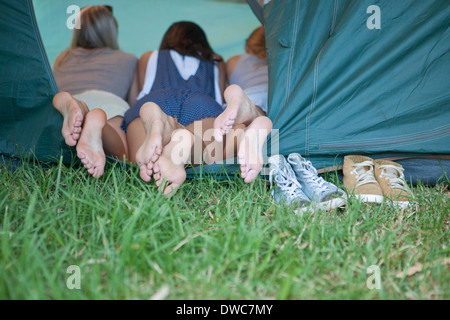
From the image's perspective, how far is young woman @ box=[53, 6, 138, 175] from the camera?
1.52 metres

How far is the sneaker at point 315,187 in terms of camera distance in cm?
119

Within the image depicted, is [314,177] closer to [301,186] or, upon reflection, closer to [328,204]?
[301,186]

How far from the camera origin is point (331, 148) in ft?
4.61

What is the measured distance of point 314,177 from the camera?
1322 mm

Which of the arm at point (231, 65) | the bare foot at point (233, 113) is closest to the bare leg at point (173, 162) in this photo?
the bare foot at point (233, 113)

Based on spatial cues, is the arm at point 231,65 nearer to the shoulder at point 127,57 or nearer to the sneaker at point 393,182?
the shoulder at point 127,57

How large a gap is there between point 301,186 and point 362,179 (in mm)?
223

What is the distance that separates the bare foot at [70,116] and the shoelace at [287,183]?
671 millimetres

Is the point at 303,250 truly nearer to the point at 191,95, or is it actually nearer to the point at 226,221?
the point at 226,221

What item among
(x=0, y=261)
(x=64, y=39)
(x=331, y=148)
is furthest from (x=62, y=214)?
(x=64, y=39)

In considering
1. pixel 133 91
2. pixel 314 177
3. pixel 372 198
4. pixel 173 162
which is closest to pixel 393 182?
pixel 372 198
